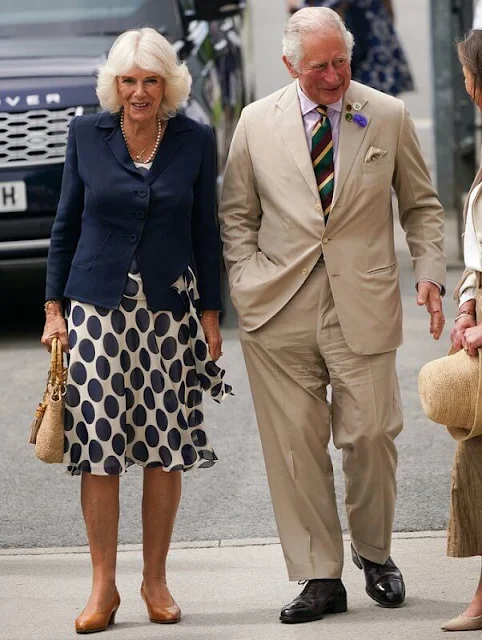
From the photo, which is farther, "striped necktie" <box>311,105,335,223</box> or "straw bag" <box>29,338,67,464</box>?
"striped necktie" <box>311,105,335,223</box>

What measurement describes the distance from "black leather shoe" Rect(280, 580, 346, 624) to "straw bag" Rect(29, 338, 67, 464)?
34.1 inches

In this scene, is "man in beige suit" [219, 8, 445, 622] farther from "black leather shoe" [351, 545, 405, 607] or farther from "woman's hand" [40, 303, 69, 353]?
"woman's hand" [40, 303, 69, 353]

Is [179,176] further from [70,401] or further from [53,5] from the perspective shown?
[53,5]

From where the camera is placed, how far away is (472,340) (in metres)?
4.60

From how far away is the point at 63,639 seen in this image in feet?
16.1

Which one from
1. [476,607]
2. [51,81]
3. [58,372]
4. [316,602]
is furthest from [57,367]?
[51,81]

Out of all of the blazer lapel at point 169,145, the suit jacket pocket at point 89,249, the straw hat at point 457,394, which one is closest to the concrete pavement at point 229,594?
the straw hat at point 457,394

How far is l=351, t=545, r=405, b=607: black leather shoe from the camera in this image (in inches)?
200

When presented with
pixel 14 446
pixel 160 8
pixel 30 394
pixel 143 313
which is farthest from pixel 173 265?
pixel 160 8

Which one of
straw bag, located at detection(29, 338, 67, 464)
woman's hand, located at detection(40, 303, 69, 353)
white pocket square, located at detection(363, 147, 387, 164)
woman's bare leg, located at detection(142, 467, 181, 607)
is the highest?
white pocket square, located at detection(363, 147, 387, 164)

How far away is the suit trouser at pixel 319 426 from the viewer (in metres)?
5.05

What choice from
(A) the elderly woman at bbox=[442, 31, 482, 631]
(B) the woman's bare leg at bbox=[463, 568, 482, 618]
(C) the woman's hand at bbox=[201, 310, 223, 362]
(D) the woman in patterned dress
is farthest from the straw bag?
(D) the woman in patterned dress

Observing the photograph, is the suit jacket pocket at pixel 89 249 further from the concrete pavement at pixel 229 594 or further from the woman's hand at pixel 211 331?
the concrete pavement at pixel 229 594

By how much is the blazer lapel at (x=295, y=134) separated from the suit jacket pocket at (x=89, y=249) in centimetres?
63
